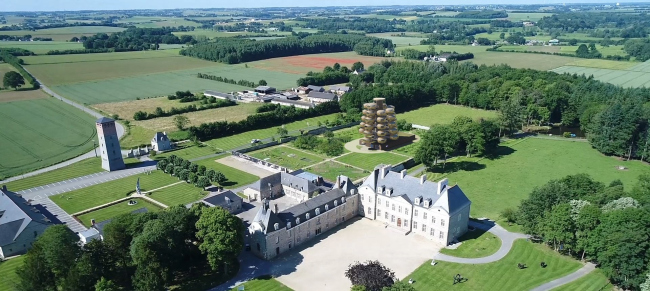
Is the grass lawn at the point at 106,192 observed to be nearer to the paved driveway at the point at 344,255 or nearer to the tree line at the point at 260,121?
the tree line at the point at 260,121

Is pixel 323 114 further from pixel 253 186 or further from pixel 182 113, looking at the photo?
pixel 253 186

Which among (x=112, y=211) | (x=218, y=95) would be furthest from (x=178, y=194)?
(x=218, y=95)

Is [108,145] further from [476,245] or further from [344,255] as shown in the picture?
[476,245]

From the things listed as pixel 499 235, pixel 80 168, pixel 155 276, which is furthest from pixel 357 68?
pixel 155 276

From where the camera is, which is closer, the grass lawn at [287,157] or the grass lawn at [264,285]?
the grass lawn at [264,285]

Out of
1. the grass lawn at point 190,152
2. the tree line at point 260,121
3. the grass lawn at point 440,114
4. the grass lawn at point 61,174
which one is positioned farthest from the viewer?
the grass lawn at point 440,114

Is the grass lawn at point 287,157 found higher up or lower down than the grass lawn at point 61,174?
lower down

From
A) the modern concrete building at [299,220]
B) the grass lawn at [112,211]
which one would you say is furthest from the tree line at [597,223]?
the grass lawn at [112,211]

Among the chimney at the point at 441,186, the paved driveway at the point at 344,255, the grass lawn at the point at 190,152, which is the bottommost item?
the grass lawn at the point at 190,152

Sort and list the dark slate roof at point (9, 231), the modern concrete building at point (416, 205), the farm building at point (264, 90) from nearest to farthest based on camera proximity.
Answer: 1. the dark slate roof at point (9, 231)
2. the modern concrete building at point (416, 205)
3. the farm building at point (264, 90)
